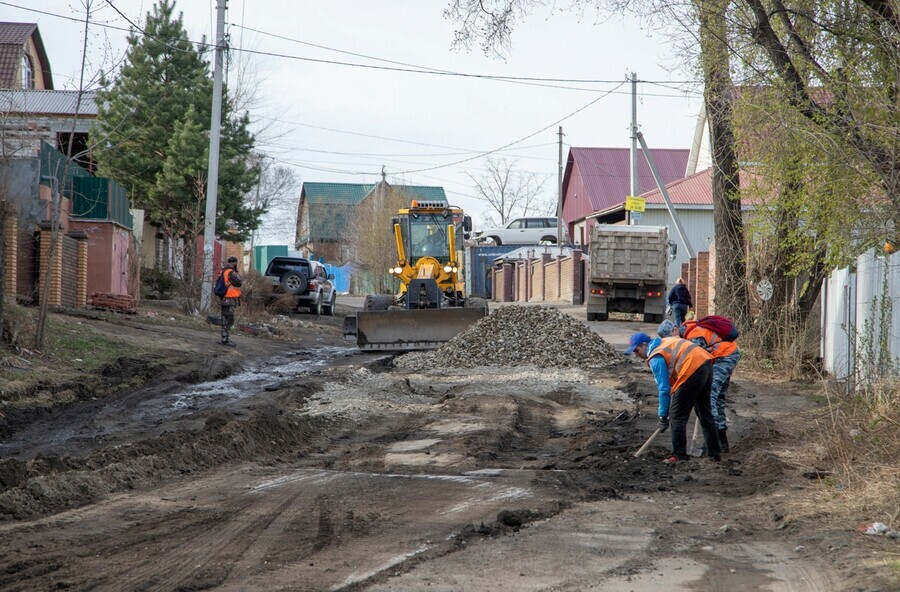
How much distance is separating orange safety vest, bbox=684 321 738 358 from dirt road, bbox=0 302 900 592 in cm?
103

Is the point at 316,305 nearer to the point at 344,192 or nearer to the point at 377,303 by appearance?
the point at 377,303

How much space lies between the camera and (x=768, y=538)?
6.60 metres

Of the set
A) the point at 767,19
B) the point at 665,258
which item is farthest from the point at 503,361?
the point at 665,258

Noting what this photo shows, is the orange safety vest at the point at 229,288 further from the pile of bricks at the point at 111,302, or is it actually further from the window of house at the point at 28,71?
the window of house at the point at 28,71

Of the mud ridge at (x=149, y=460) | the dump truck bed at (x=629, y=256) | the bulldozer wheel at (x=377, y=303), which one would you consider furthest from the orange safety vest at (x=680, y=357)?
the dump truck bed at (x=629, y=256)

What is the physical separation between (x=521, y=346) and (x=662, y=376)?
10.9m

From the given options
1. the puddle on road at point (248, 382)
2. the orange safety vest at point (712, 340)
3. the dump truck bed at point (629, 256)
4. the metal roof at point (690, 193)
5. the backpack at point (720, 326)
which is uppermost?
the metal roof at point (690, 193)

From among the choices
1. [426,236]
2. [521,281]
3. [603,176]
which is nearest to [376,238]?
[521,281]

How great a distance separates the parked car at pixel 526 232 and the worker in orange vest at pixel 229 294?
35.4m

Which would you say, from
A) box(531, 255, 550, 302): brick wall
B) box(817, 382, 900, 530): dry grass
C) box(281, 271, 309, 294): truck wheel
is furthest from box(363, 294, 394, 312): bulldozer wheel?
box(531, 255, 550, 302): brick wall

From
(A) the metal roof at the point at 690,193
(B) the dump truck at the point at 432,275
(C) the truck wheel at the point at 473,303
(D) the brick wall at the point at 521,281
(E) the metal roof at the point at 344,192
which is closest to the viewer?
(B) the dump truck at the point at 432,275

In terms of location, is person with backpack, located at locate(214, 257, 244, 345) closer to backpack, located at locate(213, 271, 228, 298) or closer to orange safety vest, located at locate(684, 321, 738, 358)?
backpack, located at locate(213, 271, 228, 298)

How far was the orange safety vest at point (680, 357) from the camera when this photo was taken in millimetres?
9211

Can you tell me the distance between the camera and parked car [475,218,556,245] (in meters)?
56.8
